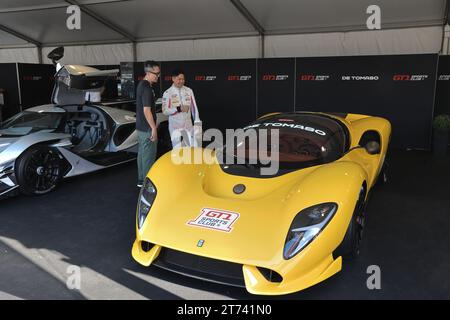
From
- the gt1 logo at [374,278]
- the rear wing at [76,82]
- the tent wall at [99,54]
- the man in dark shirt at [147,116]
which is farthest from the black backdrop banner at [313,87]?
the gt1 logo at [374,278]

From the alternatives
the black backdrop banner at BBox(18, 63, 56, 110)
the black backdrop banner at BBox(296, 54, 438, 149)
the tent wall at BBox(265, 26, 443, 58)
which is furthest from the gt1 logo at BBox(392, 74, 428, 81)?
the black backdrop banner at BBox(18, 63, 56, 110)

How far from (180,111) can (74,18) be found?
198 inches

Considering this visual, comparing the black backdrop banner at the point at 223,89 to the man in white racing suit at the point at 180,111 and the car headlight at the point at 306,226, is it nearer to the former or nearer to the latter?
the man in white racing suit at the point at 180,111

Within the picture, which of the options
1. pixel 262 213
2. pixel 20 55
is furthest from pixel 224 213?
pixel 20 55

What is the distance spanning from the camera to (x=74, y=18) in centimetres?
842

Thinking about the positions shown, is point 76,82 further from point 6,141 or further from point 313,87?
point 313,87

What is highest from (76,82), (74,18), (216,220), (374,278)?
(74,18)

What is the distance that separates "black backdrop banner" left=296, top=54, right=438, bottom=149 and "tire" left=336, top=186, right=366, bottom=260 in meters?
4.66

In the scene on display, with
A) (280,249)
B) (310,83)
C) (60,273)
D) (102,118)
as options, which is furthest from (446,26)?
(60,273)

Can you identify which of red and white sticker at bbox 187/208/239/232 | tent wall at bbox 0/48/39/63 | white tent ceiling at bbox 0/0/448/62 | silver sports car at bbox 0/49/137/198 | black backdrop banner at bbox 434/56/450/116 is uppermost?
white tent ceiling at bbox 0/0/448/62

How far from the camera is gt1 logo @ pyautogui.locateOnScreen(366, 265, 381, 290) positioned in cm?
240

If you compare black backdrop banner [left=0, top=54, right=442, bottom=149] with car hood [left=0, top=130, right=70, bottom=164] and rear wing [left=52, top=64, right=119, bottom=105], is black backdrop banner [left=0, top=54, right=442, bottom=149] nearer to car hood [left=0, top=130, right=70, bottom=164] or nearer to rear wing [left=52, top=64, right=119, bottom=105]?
rear wing [left=52, top=64, right=119, bottom=105]

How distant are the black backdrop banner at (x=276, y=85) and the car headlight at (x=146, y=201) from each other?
530cm
